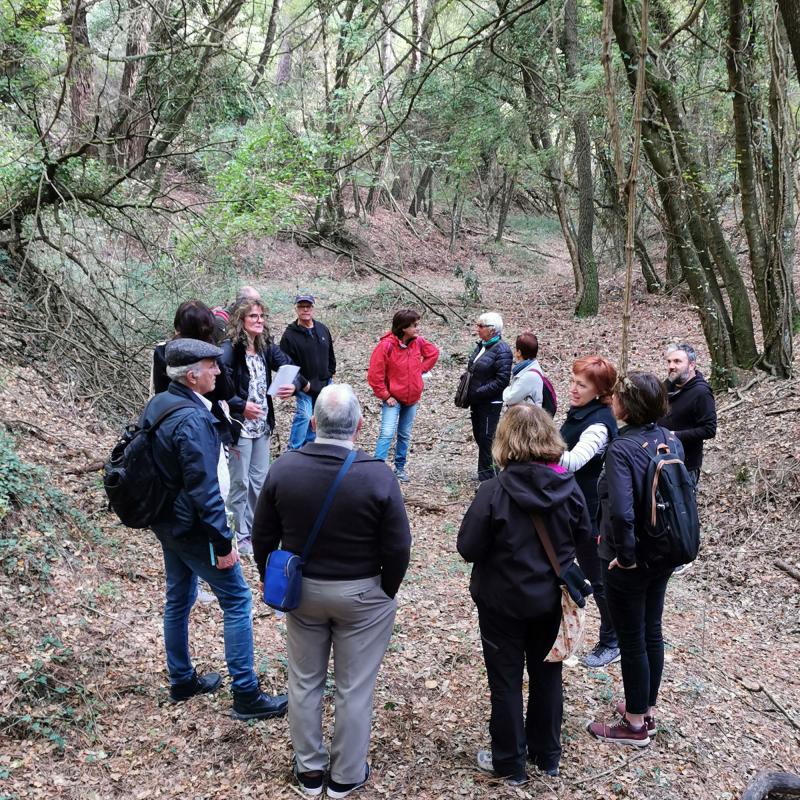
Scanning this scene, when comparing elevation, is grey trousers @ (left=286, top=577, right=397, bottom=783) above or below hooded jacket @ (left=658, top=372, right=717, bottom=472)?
below

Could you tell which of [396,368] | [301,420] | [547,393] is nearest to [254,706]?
[547,393]

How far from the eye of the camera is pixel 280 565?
2754mm

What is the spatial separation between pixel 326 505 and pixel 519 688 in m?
1.26

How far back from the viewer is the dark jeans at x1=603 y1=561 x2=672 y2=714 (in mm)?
3227

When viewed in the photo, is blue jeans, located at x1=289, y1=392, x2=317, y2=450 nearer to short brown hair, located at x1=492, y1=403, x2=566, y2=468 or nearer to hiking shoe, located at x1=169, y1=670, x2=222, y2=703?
hiking shoe, located at x1=169, y1=670, x2=222, y2=703

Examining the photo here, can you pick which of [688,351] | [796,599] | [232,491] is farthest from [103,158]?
[796,599]

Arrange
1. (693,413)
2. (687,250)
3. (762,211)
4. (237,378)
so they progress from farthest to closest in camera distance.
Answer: (687,250), (762,211), (237,378), (693,413)

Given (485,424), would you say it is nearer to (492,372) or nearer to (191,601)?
(492,372)

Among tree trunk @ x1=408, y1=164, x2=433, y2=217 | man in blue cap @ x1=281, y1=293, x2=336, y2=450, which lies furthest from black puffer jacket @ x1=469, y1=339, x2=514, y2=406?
tree trunk @ x1=408, y1=164, x2=433, y2=217

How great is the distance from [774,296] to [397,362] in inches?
187

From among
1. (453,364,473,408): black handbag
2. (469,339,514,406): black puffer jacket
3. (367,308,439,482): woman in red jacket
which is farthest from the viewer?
(367,308,439,482): woman in red jacket

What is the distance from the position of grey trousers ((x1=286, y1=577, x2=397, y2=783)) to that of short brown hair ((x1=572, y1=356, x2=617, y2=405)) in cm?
200

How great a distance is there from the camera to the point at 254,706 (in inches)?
138

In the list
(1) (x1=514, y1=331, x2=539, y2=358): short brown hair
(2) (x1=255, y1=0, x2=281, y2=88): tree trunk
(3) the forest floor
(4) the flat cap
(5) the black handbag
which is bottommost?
(3) the forest floor
